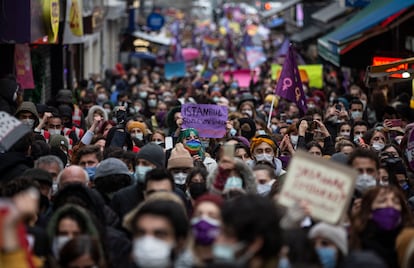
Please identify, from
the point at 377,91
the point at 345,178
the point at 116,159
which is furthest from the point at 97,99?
the point at 345,178

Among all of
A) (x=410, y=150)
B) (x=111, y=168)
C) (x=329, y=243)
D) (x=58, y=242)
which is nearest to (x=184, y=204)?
(x=111, y=168)

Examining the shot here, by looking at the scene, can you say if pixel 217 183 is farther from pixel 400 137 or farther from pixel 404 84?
pixel 404 84

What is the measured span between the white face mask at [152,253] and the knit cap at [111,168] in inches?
135

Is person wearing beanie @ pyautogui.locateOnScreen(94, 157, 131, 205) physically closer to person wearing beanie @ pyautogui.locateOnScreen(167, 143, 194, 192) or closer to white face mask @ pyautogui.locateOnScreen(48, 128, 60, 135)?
person wearing beanie @ pyautogui.locateOnScreen(167, 143, 194, 192)

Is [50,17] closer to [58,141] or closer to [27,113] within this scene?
[27,113]

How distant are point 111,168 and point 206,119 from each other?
508cm

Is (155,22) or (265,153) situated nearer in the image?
(265,153)

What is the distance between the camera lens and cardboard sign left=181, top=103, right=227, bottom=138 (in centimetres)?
1520

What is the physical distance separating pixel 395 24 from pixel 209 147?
11.3 meters

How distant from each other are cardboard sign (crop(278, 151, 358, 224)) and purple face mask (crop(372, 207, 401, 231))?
1.93 feet

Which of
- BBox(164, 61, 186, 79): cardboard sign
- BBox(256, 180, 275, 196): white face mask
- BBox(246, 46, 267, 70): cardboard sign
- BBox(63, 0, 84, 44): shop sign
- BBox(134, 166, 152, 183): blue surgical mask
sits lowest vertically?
BBox(164, 61, 186, 79): cardboard sign

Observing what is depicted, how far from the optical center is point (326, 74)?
112ft

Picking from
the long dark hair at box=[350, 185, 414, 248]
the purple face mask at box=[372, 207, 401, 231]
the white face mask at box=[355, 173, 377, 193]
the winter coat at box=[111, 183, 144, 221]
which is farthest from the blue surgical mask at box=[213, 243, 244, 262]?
the winter coat at box=[111, 183, 144, 221]

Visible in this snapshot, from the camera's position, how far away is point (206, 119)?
50.2 feet
